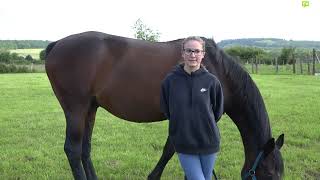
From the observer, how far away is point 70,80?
486cm

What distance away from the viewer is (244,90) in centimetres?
431

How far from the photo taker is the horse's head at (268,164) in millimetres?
3936

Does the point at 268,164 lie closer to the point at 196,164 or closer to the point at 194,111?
the point at 196,164

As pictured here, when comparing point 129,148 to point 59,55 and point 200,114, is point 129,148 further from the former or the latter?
point 200,114

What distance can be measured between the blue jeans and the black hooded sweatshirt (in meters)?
0.05

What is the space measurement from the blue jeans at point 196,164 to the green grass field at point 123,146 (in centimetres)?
210

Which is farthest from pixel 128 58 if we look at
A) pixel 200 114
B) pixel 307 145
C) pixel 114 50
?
pixel 307 145

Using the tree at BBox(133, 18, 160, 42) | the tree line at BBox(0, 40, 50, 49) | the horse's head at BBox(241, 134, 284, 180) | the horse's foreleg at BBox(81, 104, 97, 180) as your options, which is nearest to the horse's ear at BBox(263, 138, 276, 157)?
the horse's head at BBox(241, 134, 284, 180)

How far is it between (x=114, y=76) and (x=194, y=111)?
1837mm

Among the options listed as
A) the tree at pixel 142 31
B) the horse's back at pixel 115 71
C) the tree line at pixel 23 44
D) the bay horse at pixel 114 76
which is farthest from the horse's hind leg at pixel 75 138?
the tree line at pixel 23 44

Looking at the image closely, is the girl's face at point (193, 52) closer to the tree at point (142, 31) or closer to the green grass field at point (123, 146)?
the green grass field at point (123, 146)

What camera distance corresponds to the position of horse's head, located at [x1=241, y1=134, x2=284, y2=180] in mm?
3936

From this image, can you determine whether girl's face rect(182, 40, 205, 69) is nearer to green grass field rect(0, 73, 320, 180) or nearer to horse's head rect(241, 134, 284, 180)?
horse's head rect(241, 134, 284, 180)

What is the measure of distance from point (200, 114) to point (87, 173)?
2471mm
